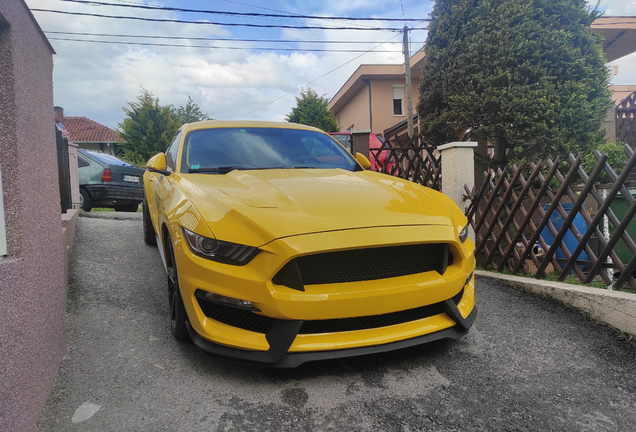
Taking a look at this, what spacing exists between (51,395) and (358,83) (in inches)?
933

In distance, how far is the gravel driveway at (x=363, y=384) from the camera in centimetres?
204

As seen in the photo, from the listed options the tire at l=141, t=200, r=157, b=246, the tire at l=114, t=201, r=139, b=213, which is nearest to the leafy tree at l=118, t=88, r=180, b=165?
Answer: the tire at l=114, t=201, r=139, b=213

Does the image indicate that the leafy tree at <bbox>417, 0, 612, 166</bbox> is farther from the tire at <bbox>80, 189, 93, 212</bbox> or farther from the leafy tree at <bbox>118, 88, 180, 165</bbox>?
the leafy tree at <bbox>118, 88, 180, 165</bbox>

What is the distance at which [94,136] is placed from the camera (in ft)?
103

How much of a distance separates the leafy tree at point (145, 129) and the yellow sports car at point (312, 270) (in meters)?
24.2

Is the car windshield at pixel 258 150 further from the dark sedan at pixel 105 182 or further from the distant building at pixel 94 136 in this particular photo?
the distant building at pixel 94 136

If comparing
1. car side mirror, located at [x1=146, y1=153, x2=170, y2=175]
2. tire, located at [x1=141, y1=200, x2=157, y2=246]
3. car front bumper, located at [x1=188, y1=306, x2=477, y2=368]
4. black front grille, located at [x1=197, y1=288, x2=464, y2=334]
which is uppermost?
car side mirror, located at [x1=146, y1=153, x2=170, y2=175]

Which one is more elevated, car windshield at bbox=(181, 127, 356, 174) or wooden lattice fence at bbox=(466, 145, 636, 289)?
car windshield at bbox=(181, 127, 356, 174)

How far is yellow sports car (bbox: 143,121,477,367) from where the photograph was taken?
2.18m

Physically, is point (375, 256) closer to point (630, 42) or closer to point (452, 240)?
point (452, 240)

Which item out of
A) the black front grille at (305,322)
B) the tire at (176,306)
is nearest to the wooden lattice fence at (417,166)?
the black front grille at (305,322)

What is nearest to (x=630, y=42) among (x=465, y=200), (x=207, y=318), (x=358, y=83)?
(x=358, y=83)

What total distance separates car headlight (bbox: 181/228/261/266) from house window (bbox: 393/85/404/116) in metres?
22.6

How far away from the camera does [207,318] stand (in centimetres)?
231
